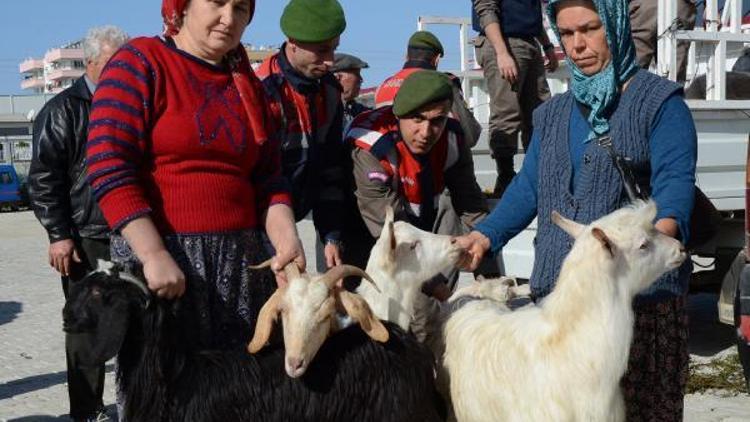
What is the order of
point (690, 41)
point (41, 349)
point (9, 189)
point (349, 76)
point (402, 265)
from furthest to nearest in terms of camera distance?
point (9, 189), point (41, 349), point (349, 76), point (690, 41), point (402, 265)

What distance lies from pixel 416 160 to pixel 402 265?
28.3 inches

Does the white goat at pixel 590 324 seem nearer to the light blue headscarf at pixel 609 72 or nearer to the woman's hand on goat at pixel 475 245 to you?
the light blue headscarf at pixel 609 72

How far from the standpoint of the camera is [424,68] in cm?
644

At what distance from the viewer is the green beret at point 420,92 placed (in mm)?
4375

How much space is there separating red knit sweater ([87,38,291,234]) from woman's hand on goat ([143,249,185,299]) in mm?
146

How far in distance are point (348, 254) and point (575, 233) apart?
6.24 feet

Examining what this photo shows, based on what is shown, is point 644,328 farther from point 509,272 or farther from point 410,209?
point 509,272

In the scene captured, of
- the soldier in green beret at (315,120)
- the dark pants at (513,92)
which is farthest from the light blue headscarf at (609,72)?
the dark pants at (513,92)

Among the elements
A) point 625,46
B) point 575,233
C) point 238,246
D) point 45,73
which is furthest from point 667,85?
point 45,73

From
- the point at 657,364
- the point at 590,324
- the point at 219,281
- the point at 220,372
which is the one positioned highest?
the point at 219,281

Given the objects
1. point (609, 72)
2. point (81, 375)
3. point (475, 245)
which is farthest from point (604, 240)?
point (81, 375)

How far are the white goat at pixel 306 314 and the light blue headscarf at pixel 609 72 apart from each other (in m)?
0.98

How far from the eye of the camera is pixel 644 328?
11.0 feet

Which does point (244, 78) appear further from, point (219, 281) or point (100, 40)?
point (100, 40)
